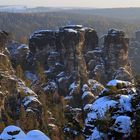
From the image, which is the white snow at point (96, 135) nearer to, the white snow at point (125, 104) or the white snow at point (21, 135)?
the white snow at point (125, 104)

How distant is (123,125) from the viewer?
38.0m

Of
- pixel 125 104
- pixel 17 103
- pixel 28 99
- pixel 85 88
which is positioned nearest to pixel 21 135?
pixel 125 104

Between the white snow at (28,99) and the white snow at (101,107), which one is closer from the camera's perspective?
the white snow at (101,107)

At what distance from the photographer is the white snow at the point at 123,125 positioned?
37875 mm

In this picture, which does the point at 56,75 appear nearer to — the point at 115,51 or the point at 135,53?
the point at 115,51

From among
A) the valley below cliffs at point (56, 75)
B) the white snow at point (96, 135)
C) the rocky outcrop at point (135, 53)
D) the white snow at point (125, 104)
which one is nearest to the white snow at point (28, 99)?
the valley below cliffs at point (56, 75)

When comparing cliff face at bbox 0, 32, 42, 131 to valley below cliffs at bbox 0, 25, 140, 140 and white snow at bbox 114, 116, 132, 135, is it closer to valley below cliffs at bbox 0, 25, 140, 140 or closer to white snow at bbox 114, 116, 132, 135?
valley below cliffs at bbox 0, 25, 140, 140

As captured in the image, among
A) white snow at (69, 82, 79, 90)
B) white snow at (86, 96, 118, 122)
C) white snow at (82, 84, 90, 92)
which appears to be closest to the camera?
white snow at (86, 96, 118, 122)

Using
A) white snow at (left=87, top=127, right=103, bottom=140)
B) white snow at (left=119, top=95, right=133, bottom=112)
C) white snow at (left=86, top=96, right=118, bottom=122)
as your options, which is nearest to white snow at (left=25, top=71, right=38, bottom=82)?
white snow at (left=86, top=96, right=118, bottom=122)

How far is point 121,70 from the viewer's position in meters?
121

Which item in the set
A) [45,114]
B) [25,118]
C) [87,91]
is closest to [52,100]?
[87,91]

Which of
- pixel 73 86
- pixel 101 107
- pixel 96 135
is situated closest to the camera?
pixel 96 135

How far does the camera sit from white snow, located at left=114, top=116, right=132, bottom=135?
1491 inches

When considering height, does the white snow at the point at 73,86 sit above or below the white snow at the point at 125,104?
below
